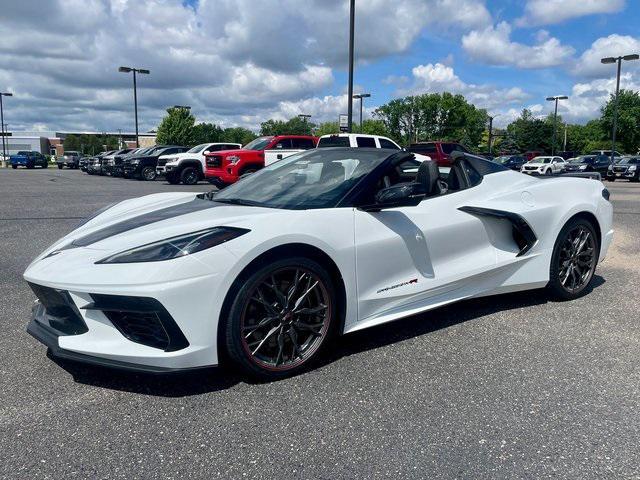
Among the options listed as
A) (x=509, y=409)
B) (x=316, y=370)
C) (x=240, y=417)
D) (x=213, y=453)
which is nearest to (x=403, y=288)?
(x=316, y=370)

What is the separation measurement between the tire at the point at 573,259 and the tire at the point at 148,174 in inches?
882

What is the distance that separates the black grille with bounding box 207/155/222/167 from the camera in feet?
53.8

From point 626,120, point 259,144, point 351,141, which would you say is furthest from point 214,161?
point 626,120

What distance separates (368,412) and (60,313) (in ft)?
5.50

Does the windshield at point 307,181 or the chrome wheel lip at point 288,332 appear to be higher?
the windshield at point 307,181

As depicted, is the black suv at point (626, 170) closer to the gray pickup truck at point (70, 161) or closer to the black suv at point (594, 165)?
the black suv at point (594, 165)

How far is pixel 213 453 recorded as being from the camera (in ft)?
7.41

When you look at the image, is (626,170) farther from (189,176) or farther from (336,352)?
(336,352)

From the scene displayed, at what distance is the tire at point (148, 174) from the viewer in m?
24.2

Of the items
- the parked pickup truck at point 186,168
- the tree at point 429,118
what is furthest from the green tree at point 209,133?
the parked pickup truck at point 186,168

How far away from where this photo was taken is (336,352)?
3365mm

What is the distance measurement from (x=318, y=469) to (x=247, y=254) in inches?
43.2

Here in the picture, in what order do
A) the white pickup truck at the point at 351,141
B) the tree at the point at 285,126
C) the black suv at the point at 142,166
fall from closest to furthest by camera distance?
the white pickup truck at the point at 351,141
the black suv at the point at 142,166
the tree at the point at 285,126

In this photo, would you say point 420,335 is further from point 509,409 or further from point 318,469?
point 318,469
